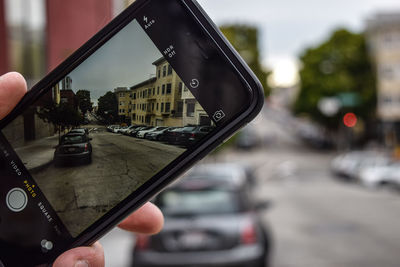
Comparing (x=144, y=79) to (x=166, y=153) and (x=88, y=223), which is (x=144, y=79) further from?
(x=88, y=223)

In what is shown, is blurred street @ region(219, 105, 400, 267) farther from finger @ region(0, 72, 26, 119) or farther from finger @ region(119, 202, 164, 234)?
finger @ region(0, 72, 26, 119)

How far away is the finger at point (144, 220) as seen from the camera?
1.56 metres

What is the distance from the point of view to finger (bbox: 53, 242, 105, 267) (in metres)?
1.28

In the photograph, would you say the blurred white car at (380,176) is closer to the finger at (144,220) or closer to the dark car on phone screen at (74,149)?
the finger at (144,220)

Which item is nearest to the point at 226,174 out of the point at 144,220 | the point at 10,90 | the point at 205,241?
the point at 205,241

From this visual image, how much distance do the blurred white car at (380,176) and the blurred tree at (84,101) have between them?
20577 millimetres

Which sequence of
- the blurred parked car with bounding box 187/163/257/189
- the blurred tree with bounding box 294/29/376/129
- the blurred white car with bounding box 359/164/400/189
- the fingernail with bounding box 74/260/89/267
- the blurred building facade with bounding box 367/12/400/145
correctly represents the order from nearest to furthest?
the fingernail with bounding box 74/260/89/267 < the blurred parked car with bounding box 187/163/257/189 < the blurred white car with bounding box 359/164/400/189 < the blurred tree with bounding box 294/29/376/129 < the blurred building facade with bounding box 367/12/400/145

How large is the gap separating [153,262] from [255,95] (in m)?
4.42

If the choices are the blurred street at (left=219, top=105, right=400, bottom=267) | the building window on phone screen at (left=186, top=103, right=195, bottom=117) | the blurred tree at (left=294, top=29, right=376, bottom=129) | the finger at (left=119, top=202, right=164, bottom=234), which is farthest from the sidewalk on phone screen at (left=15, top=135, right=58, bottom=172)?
the blurred tree at (left=294, top=29, right=376, bottom=129)

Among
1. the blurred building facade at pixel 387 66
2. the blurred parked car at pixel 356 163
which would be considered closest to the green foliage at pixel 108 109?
the blurred parked car at pixel 356 163

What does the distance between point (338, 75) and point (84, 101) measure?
41.7 metres

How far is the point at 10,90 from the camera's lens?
1393mm

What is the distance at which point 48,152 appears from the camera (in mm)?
1457

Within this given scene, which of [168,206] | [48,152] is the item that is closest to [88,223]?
[48,152]
